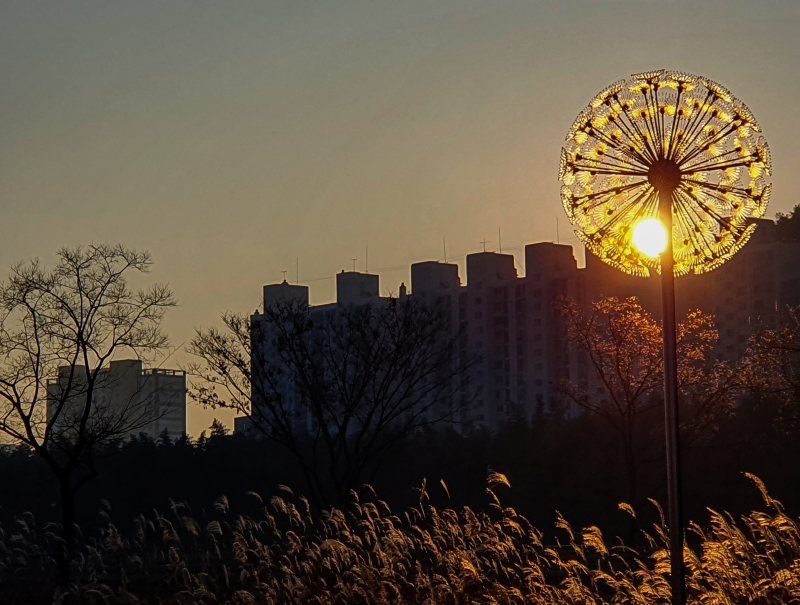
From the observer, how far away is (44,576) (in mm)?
25047

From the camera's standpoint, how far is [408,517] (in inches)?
816

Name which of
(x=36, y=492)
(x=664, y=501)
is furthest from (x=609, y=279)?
(x=664, y=501)

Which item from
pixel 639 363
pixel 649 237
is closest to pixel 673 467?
pixel 649 237

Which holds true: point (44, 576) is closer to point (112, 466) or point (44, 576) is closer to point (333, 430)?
point (112, 466)

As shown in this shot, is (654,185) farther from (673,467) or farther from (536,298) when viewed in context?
(536,298)

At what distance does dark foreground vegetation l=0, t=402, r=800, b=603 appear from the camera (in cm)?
1786

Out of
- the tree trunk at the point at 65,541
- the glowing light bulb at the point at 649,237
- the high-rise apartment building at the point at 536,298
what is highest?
the high-rise apartment building at the point at 536,298

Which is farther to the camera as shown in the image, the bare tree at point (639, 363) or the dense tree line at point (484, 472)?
the dense tree line at point (484, 472)

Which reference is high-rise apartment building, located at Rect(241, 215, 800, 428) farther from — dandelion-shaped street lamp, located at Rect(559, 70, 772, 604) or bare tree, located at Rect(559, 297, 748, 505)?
dandelion-shaped street lamp, located at Rect(559, 70, 772, 604)

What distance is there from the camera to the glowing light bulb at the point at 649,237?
10.9 metres

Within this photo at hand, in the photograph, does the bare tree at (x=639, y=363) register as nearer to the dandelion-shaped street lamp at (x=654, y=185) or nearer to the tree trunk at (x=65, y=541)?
the tree trunk at (x=65, y=541)

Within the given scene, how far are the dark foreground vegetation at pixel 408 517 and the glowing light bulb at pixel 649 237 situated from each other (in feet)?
14.0

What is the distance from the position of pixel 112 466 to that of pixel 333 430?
35.4m

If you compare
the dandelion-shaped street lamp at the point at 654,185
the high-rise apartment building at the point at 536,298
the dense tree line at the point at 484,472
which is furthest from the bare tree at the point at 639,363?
the high-rise apartment building at the point at 536,298
